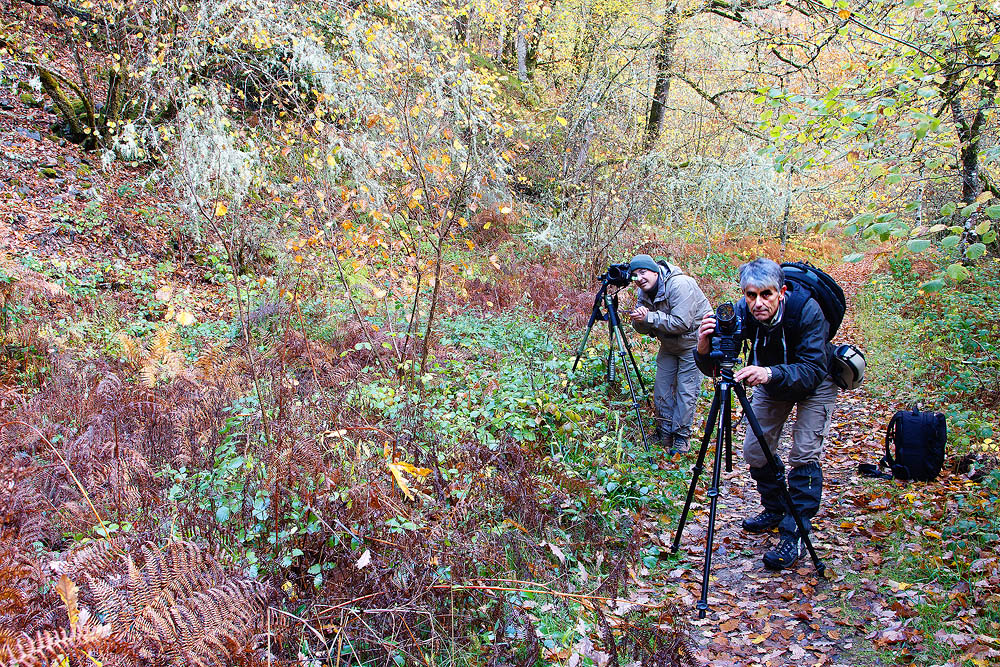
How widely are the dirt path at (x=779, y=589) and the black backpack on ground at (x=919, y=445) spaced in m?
0.43

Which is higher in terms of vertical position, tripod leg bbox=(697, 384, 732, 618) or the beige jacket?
the beige jacket

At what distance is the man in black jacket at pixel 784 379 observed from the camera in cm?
391

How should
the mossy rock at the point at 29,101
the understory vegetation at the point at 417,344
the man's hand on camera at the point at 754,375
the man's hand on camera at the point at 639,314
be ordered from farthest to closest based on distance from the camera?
the mossy rock at the point at 29,101, the man's hand on camera at the point at 639,314, the man's hand on camera at the point at 754,375, the understory vegetation at the point at 417,344

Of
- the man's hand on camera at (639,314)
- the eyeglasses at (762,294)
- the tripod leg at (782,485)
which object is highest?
the eyeglasses at (762,294)

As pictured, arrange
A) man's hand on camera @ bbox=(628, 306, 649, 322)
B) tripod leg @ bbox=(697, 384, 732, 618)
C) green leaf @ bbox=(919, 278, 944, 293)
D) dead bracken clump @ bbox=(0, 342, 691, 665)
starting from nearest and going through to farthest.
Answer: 1. dead bracken clump @ bbox=(0, 342, 691, 665)
2. green leaf @ bbox=(919, 278, 944, 293)
3. tripod leg @ bbox=(697, 384, 732, 618)
4. man's hand on camera @ bbox=(628, 306, 649, 322)

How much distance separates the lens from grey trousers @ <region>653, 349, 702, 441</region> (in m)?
6.22

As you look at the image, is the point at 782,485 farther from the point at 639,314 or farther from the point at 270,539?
the point at 270,539

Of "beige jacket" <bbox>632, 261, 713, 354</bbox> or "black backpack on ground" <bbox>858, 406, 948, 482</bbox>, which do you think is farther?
"beige jacket" <bbox>632, 261, 713, 354</bbox>

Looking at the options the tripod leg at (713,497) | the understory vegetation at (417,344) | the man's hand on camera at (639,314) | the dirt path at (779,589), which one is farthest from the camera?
the man's hand on camera at (639,314)

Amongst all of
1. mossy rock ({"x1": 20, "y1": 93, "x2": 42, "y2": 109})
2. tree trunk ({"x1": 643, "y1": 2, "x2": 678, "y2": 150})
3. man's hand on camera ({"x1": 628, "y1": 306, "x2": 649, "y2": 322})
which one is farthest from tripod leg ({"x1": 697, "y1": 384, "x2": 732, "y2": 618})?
mossy rock ({"x1": 20, "y1": 93, "x2": 42, "y2": 109})

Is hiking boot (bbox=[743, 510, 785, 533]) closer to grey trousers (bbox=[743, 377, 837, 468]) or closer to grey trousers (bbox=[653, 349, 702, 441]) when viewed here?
grey trousers (bbox=[743, 377, 837, 468])

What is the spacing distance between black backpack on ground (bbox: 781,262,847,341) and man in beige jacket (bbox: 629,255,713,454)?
6.05 ft

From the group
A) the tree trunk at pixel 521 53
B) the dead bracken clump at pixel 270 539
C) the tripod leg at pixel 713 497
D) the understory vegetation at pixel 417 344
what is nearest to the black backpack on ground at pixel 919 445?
the understory vegetation at pixel 417 344

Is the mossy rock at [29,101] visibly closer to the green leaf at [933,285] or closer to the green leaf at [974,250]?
the green leaf at [933,285]
